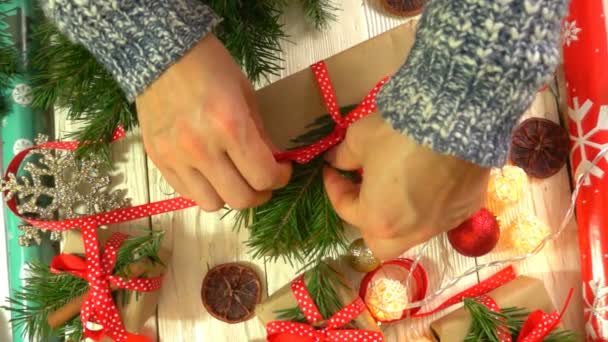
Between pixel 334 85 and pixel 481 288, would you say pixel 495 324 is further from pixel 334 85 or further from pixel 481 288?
pixel 334 85

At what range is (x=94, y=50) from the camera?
19.6 inches

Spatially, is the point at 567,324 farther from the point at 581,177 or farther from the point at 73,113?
the point at 73,113

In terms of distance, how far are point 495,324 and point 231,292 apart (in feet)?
1.32

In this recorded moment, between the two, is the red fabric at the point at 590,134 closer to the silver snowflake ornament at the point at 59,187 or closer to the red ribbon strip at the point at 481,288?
the red ribbon strip at the point at 481,288

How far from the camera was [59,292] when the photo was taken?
0.76 m

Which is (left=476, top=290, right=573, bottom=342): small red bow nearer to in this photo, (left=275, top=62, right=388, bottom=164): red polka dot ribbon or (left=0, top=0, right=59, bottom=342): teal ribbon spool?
(left=275, top=62, right=388, bottom=164): red polka dot ribbon

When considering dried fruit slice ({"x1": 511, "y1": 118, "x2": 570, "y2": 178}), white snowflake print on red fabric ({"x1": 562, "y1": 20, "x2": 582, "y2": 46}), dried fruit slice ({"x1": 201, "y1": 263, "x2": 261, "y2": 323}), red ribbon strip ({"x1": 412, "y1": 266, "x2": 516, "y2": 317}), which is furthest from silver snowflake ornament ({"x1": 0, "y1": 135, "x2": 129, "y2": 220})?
white snowflake print on red fabric ({"x1": 562, "y1": 20, "x2": 582, "y2": 46})

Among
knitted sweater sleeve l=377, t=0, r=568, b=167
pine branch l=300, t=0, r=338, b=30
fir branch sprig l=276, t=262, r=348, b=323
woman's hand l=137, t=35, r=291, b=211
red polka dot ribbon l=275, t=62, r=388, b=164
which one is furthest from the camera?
pine branch l=300, t=0, r=338, b=30

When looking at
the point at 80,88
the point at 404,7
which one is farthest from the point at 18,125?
the point at 404,7

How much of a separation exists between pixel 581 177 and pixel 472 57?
19.9 inches

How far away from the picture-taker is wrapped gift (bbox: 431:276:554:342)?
0.74m

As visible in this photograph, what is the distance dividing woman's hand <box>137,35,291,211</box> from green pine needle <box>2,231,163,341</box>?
0.26 m

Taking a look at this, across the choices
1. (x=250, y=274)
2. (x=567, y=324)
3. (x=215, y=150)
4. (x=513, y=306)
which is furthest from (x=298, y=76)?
(x=567, y=324)

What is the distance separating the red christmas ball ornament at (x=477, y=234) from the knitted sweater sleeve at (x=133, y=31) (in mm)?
492
